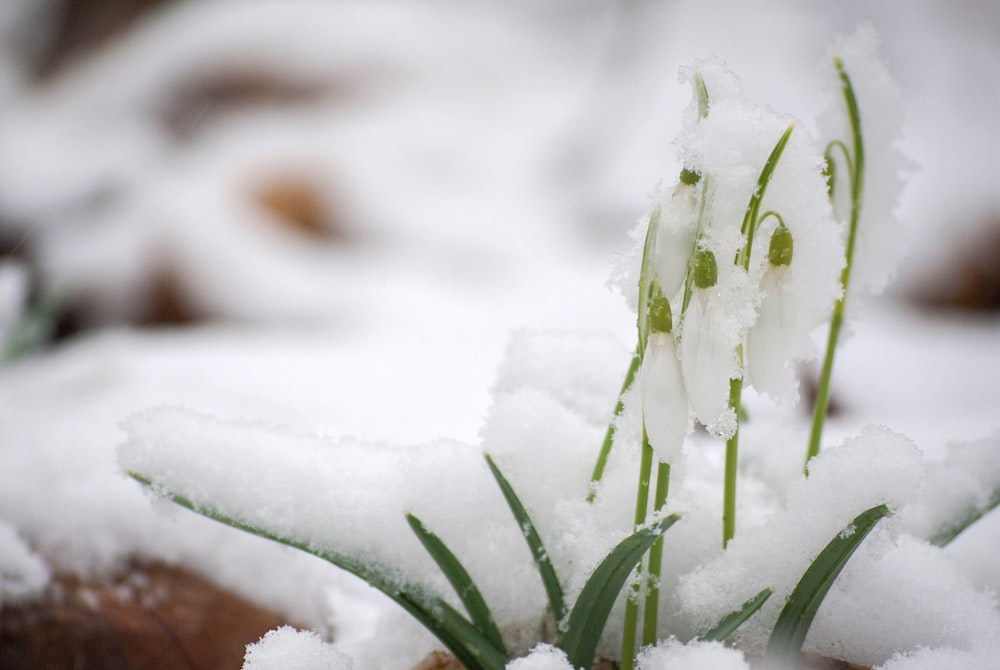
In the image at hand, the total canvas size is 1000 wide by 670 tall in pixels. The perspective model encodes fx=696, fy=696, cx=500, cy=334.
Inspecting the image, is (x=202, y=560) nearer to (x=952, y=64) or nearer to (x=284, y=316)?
(x=284, y=316)

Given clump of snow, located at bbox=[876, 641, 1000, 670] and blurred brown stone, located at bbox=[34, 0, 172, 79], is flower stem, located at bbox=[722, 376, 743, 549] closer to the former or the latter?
clump of snow, located at bbox=[876, 641, 1000, 670]

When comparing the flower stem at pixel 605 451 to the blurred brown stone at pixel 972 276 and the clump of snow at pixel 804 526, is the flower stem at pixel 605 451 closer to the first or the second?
the clump of snow at pixel 804 526

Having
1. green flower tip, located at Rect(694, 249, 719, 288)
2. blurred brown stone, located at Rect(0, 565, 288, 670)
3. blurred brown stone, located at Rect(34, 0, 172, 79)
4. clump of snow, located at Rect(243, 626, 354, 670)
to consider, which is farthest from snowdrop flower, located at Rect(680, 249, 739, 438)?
blurred brown stone, located at Rect(34, 0, 172, 79)

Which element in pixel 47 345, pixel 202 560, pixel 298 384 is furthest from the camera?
pixel 47 345

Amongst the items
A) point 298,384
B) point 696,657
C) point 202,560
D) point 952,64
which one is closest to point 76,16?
point 298,384

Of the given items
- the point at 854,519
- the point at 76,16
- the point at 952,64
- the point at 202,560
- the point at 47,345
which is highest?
the point at 952,64

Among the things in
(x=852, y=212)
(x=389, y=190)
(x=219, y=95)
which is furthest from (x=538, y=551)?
(x=219, y=95)
